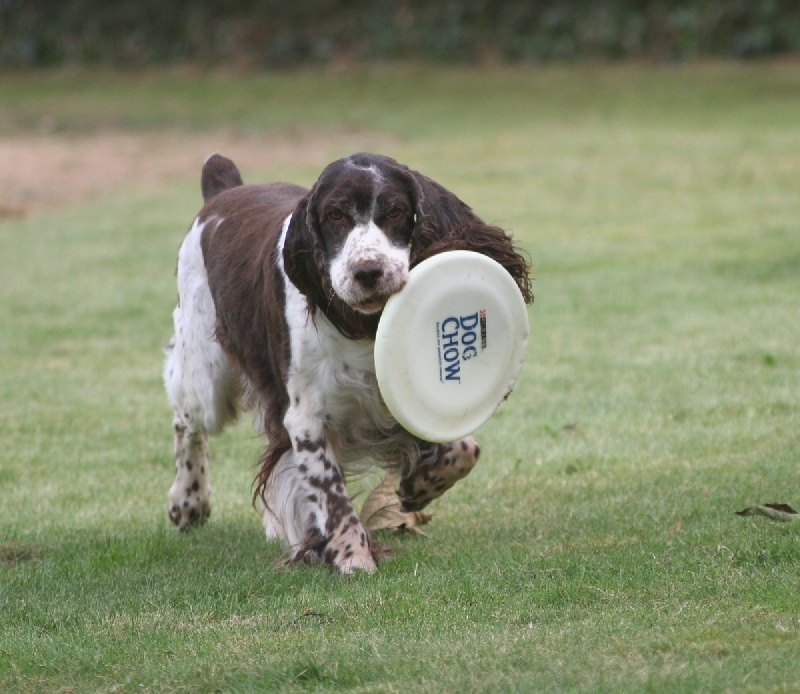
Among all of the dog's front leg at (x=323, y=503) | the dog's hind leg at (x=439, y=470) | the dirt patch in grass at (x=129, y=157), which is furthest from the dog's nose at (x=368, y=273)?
the dirt patch in grass at (x=129, y=157)

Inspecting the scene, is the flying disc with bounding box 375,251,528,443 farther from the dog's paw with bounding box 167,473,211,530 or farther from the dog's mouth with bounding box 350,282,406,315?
the dog's paw with bounding box 167,473,211,530

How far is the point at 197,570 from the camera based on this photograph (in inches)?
212

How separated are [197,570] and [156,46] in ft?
→ 110

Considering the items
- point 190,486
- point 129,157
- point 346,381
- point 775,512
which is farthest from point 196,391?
point 129,157

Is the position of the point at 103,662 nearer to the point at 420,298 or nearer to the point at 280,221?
the point at 420,298

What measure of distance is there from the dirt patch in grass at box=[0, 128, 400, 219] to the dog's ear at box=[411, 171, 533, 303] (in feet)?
46.0

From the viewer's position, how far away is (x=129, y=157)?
23453 mm

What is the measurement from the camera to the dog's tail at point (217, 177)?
702cm

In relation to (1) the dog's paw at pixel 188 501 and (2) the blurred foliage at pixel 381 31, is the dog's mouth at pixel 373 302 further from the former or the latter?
(2) the blurred foliage at pixel 381 31

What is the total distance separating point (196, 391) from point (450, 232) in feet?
5.72

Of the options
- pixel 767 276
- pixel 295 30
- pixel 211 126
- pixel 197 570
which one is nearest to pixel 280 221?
pixel 197 570

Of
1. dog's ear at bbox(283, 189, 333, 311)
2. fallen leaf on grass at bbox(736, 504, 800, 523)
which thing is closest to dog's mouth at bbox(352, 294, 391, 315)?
dog's ear at bbox(283, 189, 333, 311)

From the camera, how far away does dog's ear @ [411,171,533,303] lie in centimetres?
509

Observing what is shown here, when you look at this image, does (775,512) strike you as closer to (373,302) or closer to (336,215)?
(373,302)
